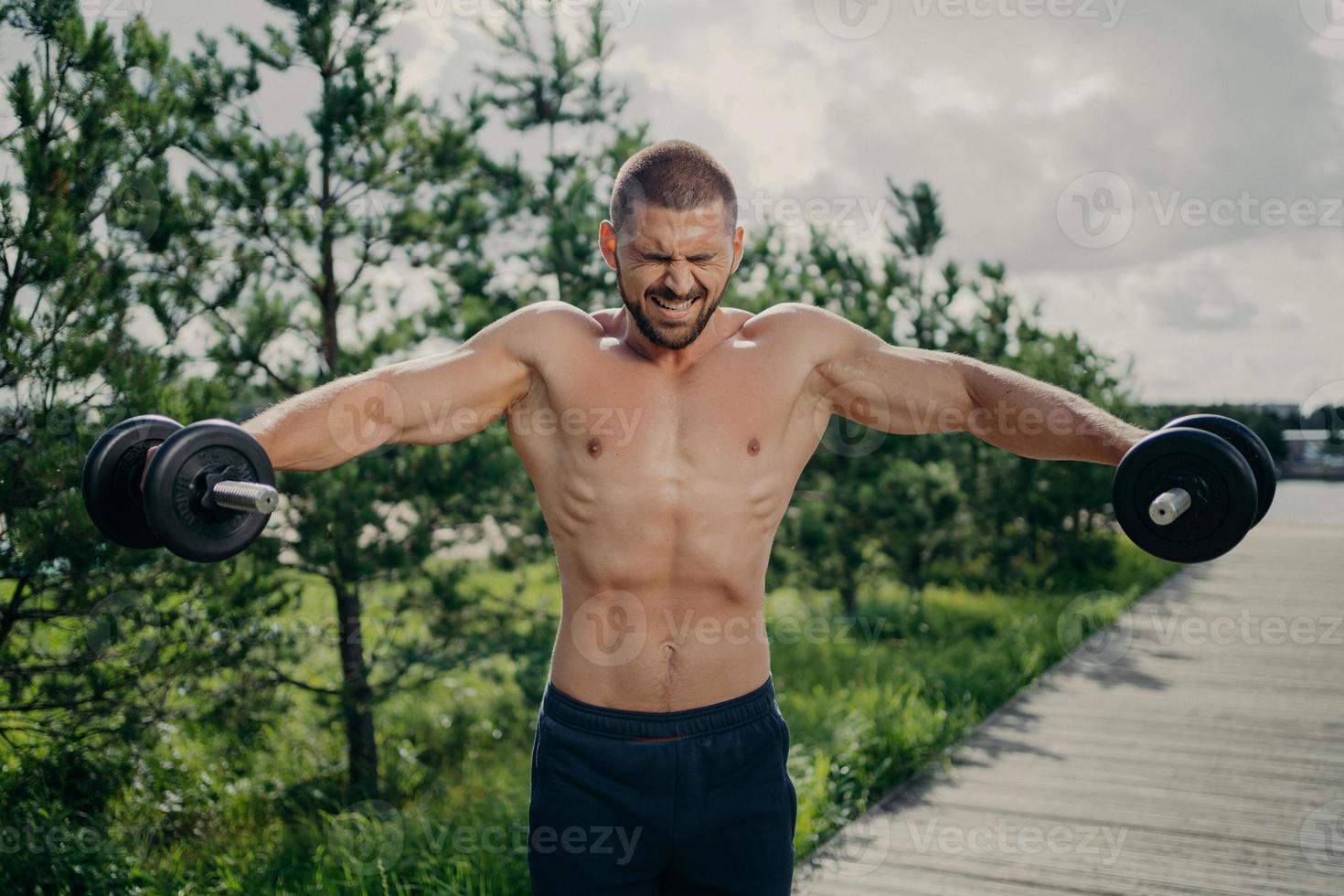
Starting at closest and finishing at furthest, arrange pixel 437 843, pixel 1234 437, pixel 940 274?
pixel 1234 437, pixel 437 843, pixel 940 274

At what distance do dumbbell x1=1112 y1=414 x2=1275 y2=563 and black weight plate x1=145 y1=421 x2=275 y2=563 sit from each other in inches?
54.0

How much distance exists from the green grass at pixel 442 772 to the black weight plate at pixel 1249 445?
8.15 ft

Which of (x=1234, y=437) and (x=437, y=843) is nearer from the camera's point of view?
(x=1234, y=437)

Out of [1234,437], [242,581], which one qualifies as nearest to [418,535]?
[242,581]

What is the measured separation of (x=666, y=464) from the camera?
2.12 meters

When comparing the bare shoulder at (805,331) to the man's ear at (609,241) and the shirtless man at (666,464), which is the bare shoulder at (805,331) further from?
the man's ear at (609,241)

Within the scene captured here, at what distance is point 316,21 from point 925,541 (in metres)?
5.90

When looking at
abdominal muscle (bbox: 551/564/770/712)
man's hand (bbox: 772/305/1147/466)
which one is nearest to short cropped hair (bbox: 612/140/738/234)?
man's hand (bbox: 772/305/1147/466)

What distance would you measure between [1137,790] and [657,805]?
127 inches

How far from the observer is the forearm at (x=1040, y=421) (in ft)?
6.15

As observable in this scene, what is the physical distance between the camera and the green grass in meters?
3.74

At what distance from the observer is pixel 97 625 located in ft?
12.1

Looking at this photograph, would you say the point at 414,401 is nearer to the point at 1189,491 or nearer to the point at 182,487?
the point at 182,487

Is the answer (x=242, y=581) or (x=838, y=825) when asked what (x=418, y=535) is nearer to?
(x=242, y=581)
